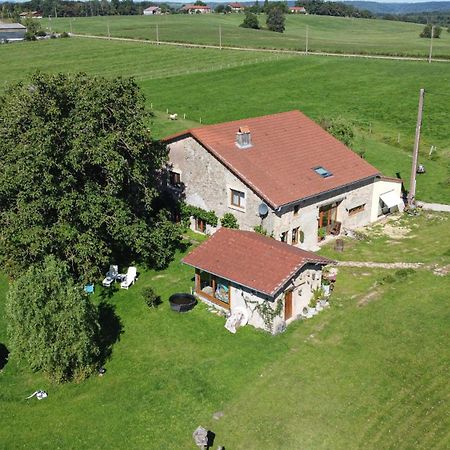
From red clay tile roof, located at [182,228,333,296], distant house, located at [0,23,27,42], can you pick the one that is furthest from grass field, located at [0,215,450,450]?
distant house, located at [0,23,27,42]

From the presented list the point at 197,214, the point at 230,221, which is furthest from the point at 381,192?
the point at 197,214

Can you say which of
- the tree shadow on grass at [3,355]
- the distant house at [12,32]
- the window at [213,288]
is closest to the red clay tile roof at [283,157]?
the window at [213,288]

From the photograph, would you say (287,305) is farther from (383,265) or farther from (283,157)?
(283,157)

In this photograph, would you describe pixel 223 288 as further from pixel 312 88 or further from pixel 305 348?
pixel 312 88

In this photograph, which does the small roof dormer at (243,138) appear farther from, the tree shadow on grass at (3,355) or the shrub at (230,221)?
the tree shadow on grass at (3,355)

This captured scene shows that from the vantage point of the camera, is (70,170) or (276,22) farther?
(276,22)

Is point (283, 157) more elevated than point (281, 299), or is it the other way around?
point (283, 157)
